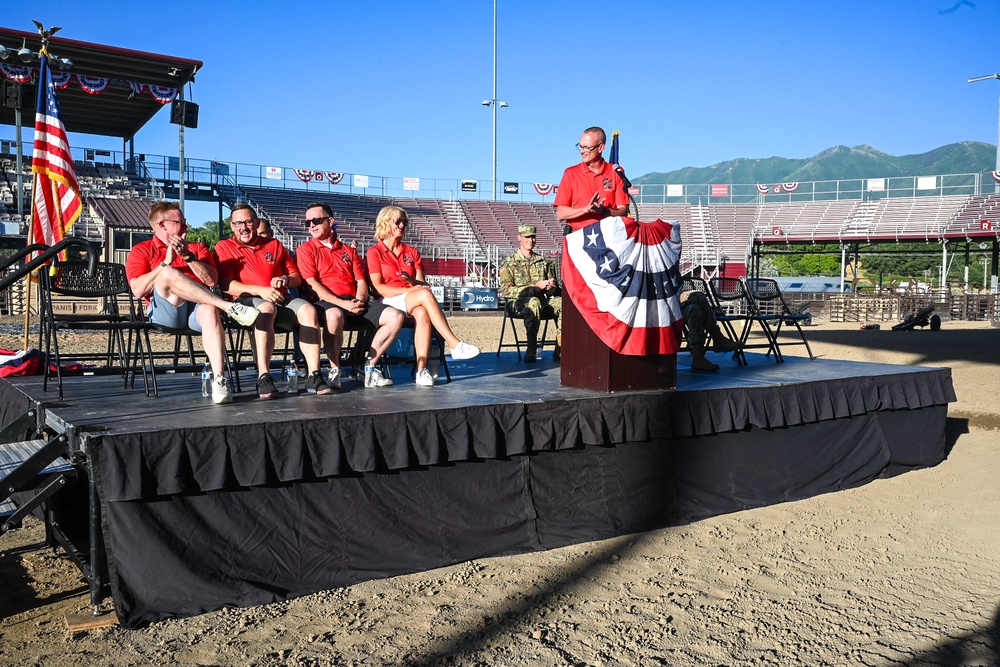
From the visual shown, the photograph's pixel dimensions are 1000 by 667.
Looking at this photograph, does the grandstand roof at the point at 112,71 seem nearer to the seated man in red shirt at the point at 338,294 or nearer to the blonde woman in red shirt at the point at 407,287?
the seated man in red shirt at the point at 338,294

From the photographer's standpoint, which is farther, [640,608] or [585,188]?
[585,188]

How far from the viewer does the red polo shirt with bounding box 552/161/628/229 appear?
17.3ft

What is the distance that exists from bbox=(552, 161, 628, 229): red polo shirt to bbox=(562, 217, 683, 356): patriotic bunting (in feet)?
1.56

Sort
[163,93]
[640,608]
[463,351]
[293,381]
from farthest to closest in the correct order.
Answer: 1. [163,93]
2. [463,351]
3. [293,381]
4. [640,608]

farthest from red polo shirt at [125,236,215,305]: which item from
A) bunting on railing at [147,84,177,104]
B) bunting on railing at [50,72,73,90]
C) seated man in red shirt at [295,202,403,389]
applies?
bunting on railing at [147,84,177,104]

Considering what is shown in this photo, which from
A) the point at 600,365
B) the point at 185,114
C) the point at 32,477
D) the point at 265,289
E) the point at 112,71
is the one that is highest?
the point at 112,71

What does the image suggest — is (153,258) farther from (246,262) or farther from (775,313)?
(775,313)

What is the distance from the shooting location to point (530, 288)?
706cm

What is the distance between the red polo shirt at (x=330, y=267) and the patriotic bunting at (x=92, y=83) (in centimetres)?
1777

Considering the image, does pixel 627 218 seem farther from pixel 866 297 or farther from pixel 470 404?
pixel 866 297

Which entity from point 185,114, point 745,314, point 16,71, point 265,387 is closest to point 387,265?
point 265,387

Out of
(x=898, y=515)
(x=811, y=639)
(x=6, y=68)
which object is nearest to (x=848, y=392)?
(x=898, y=515)

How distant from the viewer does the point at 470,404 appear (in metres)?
4.06

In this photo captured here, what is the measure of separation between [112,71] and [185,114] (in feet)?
14.8
